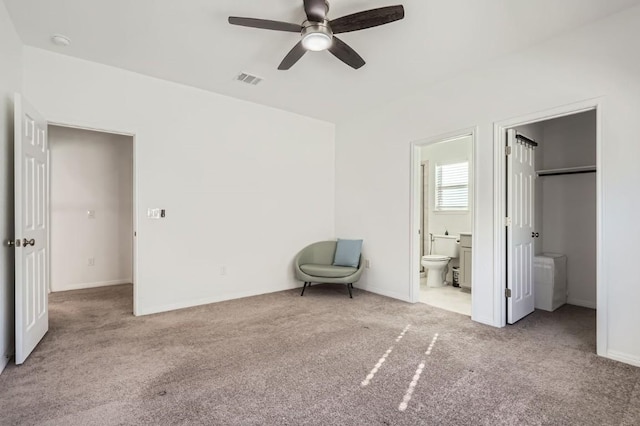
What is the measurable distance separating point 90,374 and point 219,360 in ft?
2.91

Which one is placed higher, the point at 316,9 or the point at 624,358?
the point at 316,9

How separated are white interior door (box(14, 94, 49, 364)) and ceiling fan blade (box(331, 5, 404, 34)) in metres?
2.48

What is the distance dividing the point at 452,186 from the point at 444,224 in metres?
0.68

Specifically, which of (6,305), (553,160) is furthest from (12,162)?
(553,160)

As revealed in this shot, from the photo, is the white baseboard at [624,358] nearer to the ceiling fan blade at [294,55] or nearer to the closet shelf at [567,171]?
the closet shelf at [567,171]

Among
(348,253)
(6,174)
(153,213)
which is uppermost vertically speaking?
(6,174)

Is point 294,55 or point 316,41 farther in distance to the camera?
point 294,55

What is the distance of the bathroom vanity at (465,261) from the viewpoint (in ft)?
15.7

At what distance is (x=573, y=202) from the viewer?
13.4 feet

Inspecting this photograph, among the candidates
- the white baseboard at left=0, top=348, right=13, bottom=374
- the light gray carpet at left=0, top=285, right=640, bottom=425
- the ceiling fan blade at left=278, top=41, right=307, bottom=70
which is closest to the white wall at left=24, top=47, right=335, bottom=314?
the light gray carpet at left=0, top=285, right=640, bottom=425

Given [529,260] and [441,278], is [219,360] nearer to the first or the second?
[529,260]

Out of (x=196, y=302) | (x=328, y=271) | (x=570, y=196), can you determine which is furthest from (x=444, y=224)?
(x=196, y=302)

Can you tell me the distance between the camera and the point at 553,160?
13.9 feet

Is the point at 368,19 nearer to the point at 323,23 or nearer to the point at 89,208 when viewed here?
the point at 323,23
